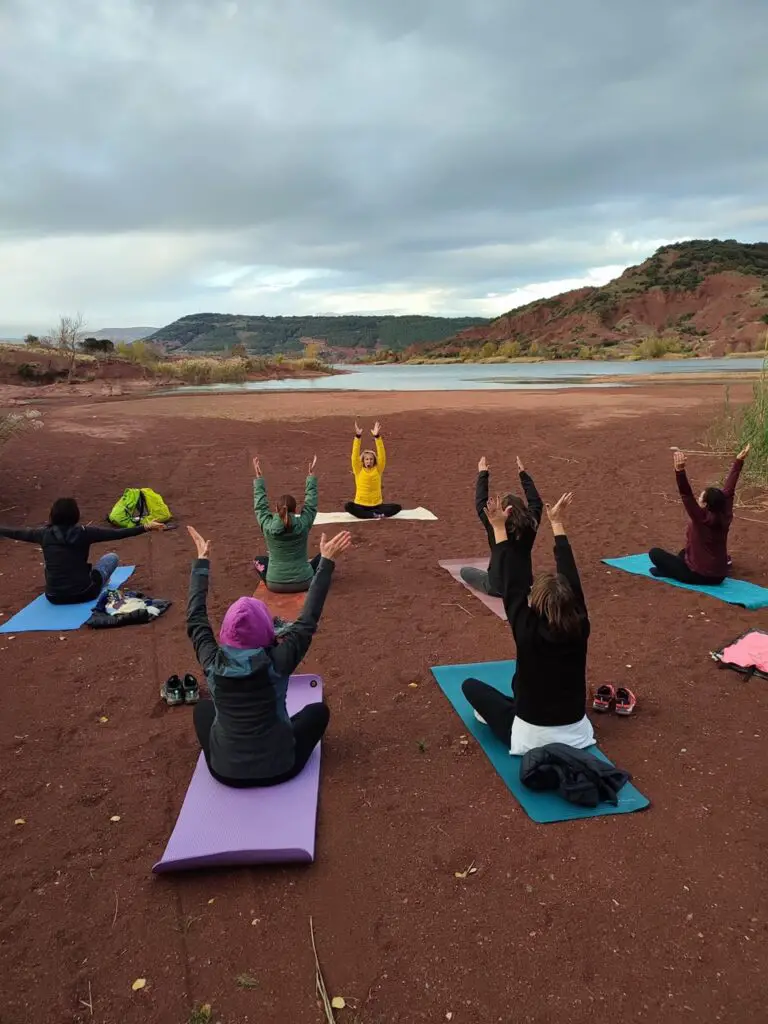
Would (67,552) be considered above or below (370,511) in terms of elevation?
above

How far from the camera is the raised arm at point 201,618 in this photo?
3.23 meters

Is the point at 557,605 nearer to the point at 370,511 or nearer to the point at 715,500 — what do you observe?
the point at 715,500

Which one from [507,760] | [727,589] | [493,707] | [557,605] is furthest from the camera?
[727,589]

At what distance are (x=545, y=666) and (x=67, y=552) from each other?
478cm

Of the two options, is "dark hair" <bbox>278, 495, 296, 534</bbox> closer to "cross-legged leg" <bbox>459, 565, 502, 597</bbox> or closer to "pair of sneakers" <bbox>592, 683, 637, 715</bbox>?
"cross-legged leg" <bbox>459, 565, 502, 597</bbox>

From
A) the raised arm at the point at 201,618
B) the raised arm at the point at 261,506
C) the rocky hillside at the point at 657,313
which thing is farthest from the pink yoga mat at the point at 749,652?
the rocky hillside at the point at 657,313

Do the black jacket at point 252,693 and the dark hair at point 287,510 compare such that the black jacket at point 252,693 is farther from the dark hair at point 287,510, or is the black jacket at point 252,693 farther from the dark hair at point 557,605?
the dark hair at point 287,510

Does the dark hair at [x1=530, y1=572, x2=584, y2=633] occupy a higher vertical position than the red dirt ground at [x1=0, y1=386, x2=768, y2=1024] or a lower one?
higher

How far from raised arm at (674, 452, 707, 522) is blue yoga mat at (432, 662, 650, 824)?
2567mm

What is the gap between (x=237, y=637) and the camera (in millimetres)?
3014

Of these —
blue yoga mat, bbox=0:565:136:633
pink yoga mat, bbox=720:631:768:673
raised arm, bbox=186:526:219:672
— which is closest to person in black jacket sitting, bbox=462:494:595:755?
raised arm, bbox=186:526:219:672

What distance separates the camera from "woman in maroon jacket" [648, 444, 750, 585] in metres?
6.02

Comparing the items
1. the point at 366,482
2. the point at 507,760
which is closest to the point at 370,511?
the point at 366,482

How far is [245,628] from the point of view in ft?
9.86
